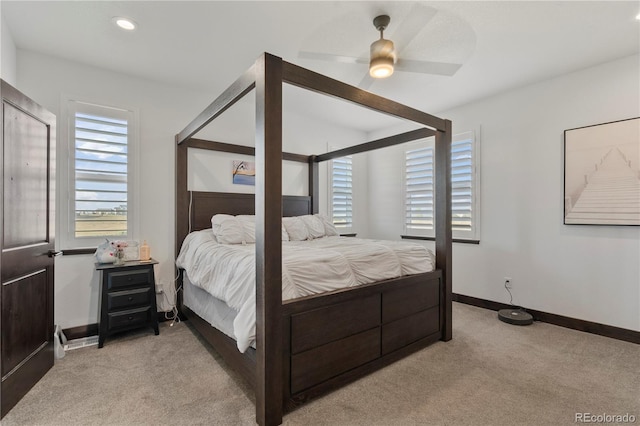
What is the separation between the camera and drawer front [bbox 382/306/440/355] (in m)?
2.43

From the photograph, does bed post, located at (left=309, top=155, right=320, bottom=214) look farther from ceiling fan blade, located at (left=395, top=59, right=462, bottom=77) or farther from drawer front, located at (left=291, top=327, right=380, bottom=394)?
drawer front, located at (left=291, top=327, right=380, bottom=394)

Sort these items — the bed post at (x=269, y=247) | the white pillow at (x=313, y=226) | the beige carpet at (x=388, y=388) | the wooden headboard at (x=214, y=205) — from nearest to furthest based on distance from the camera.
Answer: the bed post at (x=269, y=247) → the beige carpet at (x=388, y=388) → the wooden headboard at (x=214, y=205) → the white pillow at (x=313, y=226)

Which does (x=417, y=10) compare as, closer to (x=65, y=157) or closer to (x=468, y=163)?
(x=468, y=163)

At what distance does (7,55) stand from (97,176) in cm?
113

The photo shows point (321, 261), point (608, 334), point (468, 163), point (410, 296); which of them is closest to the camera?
point (321, 261)

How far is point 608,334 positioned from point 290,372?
3.25 metres

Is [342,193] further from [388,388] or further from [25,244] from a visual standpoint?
[25,244]

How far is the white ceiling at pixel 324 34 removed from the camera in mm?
2197

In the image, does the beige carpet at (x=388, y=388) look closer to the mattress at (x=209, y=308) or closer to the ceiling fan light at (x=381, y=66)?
the mattress at (x=209, y=308)

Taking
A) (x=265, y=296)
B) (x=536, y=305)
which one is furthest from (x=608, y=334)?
(x=265, y=296)

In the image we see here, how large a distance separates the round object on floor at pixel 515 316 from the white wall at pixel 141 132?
3.80m

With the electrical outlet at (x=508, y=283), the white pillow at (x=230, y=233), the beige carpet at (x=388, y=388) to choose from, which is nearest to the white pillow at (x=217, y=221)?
the white pillow at (x=230, y=233)

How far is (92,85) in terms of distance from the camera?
3080 millimetres

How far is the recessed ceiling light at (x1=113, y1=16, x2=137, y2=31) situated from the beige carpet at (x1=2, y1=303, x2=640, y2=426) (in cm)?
269
